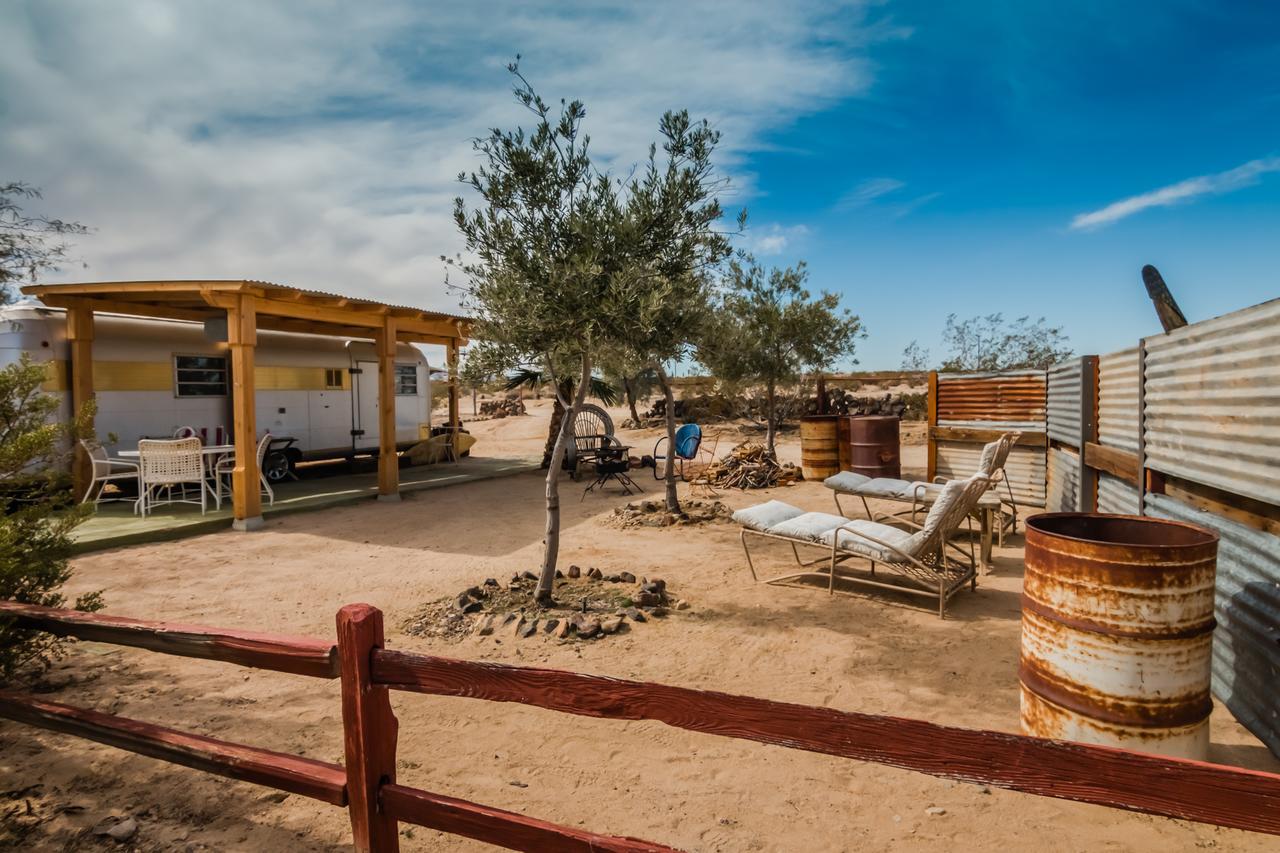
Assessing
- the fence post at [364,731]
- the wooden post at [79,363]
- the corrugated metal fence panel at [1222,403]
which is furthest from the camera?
the wooden post at [79,363]

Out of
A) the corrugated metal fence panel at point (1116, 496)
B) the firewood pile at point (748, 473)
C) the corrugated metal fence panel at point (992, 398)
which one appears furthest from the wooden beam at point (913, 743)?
the firewood pile at point (748, 473)

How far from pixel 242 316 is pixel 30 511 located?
585 cm

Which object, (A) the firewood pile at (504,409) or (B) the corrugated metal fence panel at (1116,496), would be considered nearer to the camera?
(B) the corrugated metal fence panel at (1116,496)

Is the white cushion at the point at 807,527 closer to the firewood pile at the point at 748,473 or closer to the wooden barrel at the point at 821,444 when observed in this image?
the firewood pile at the point at 748,473

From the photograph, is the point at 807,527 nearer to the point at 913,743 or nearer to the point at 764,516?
the point at 764,516

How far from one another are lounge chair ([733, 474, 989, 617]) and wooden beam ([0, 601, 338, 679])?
4.10m

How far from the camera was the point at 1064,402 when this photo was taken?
23.8 feet

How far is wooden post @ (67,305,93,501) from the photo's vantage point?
962 cm

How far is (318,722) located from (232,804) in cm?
71

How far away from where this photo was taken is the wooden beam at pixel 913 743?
1344 mm

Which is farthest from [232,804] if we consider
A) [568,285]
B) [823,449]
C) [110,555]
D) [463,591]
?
[823,449]

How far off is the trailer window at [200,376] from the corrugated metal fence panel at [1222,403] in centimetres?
1297

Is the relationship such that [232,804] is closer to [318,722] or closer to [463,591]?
[318,722]

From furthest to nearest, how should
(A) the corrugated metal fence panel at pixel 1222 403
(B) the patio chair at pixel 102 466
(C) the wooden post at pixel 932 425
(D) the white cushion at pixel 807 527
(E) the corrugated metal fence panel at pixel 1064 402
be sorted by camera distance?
(C) the wooden post at pixel 932 425 → (B) the patio chair at pixel 102 466 → (E) the corrugated metal fence panel at pixel 1064 402 → (D) the white cushion at pixel 807 527 → (A) the corrugated metal fence panel at pixel 1222 403
